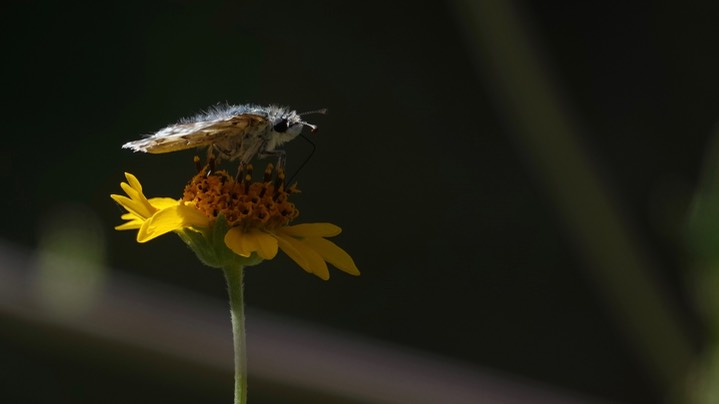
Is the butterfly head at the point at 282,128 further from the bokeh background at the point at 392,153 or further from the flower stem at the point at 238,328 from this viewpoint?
the bokeh background at the point at 392,153

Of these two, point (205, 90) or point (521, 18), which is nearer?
point (521, 18)

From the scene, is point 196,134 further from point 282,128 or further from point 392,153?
point 392,153

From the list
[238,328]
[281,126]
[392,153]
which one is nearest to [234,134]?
[281,126]

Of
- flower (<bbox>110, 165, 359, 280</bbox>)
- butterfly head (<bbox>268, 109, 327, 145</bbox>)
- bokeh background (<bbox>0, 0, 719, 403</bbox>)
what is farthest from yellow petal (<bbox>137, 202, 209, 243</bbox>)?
bokeh background (<bbox>0, 0, 719, 403</bbox>)

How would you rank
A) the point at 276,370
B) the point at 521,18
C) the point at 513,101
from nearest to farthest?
the point at 276,370 < the point at 513,101 < the point at 521,18

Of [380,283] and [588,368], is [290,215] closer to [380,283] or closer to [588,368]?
[380,283]

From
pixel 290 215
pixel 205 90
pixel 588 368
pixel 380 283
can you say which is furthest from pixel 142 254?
pixel 290 215

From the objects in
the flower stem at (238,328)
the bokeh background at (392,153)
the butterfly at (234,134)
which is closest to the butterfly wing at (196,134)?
the butterfly at (234,134)
